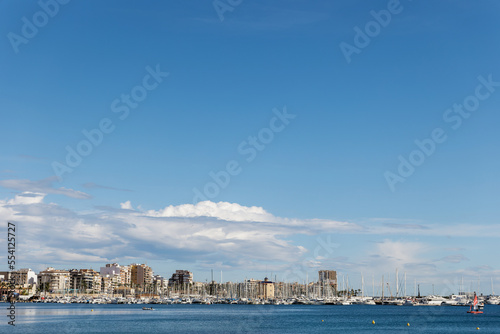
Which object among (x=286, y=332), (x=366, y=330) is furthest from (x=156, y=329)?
(x=366, y=330)

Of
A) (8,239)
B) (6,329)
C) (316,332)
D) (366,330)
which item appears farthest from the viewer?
(366,330)

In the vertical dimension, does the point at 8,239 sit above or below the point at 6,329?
above

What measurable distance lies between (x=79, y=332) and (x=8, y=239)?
41.8 m

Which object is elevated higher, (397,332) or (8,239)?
(8,239)

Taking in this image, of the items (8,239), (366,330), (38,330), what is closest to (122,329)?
(38,330)

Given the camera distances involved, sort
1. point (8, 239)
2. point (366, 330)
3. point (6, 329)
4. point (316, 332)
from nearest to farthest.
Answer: point (8, 239) → point (6, 329) → point (316, 332) → point (366, 330)

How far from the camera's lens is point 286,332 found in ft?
282

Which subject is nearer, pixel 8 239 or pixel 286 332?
pixel 8 239

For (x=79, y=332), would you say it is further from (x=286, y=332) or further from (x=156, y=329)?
(x=286, y=332)

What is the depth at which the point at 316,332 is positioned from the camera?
292 ft

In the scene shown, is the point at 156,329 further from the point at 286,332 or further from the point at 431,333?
the point at 431,333

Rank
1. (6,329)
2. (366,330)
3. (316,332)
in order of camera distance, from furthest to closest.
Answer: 1. (366,330)
2. (316,332)
3. (6,329)

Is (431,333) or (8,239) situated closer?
(8,239)

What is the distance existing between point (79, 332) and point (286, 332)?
102 ft
